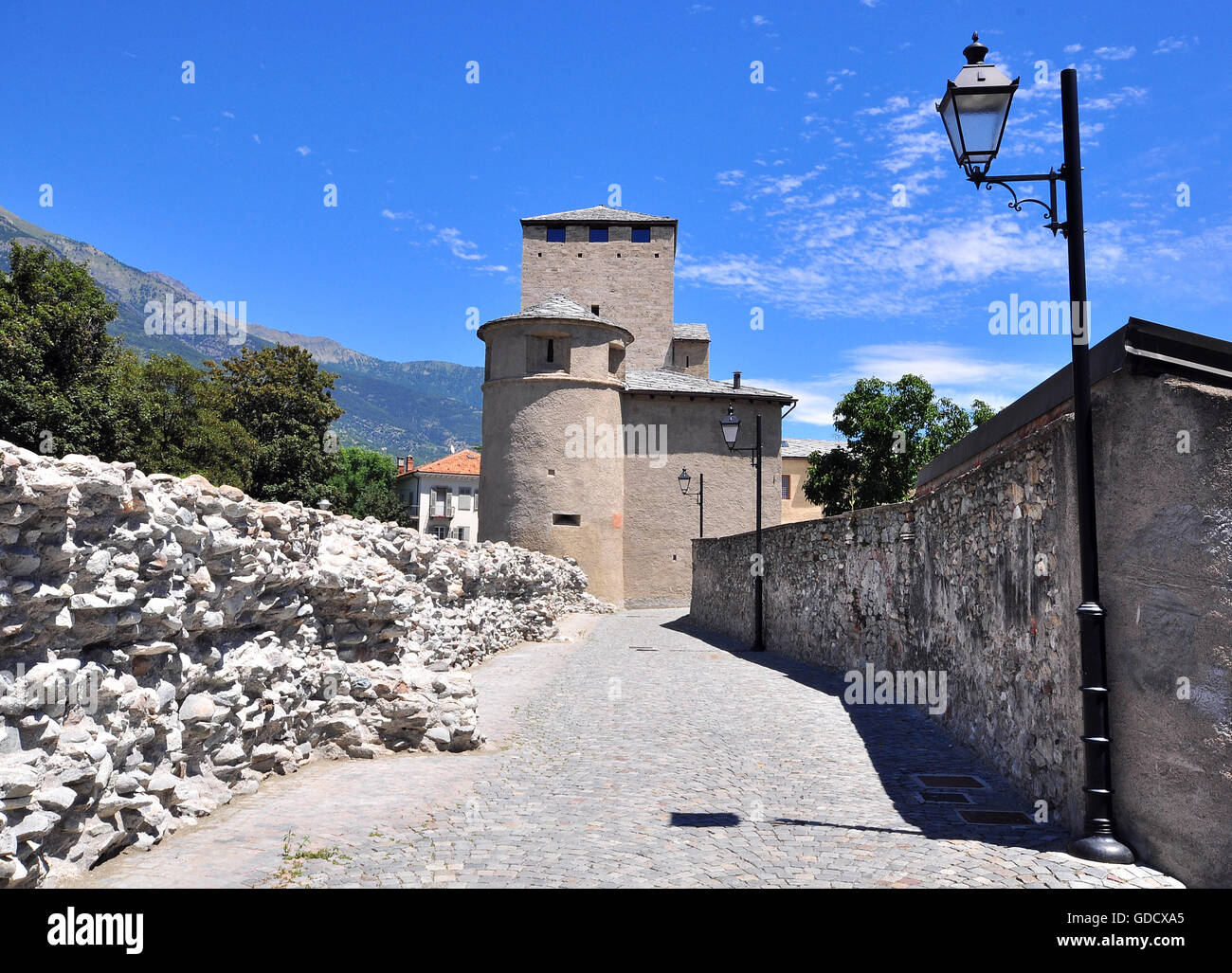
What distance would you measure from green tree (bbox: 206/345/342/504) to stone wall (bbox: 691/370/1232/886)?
32081mm

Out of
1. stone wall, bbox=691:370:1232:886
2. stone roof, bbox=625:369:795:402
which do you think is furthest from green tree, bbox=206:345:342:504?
stone wall, bbox=691:370:1232:886

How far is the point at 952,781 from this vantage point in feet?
20.4

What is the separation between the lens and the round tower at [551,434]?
98.2 feet

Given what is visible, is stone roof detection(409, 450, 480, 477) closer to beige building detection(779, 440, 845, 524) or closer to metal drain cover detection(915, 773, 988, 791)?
beige building detection(779, 440, 845, 524)

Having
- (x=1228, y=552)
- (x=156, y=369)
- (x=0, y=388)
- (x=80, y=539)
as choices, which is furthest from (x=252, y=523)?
(x=156, y=369)

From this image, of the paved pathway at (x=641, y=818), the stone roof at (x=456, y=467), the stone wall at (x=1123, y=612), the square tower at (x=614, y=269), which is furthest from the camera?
the stone roof at (x=456, y=467)

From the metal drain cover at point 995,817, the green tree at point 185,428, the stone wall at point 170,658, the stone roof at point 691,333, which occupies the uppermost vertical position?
the stone roof at point 691,333

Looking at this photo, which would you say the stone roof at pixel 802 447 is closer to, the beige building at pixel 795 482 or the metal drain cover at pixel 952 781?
the beige building at pixel 795 482

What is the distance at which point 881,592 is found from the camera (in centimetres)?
1099

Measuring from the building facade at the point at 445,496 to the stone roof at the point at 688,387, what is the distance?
3797cm

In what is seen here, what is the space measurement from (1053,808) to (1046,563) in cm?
149

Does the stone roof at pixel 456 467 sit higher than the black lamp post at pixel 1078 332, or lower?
higher

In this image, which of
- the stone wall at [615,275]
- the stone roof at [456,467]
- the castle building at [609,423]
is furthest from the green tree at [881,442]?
the stone roof at [456,467]

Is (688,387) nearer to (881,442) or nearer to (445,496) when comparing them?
(881,442)
